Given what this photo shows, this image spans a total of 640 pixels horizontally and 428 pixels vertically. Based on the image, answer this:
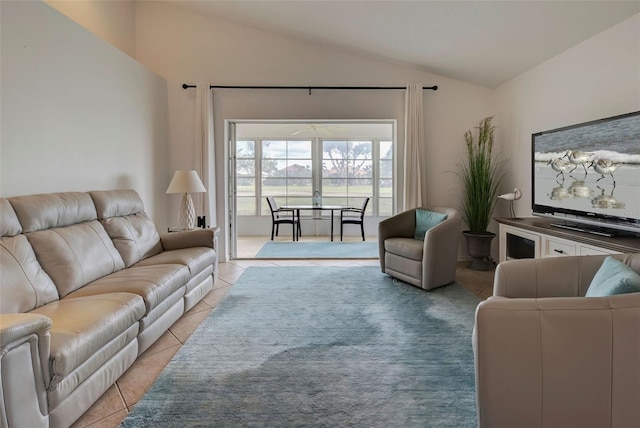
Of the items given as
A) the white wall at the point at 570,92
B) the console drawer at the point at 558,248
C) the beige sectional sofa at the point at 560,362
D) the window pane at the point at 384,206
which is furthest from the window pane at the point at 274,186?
the beige sectional sofa at the point at 560,362

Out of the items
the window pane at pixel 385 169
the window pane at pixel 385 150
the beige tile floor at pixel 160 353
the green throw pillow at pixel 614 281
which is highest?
the window pane at pixel 385 150

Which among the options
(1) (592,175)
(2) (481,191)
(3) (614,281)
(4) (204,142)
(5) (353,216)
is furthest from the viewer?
(5) (353,216)

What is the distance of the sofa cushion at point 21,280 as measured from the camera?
1.86 m

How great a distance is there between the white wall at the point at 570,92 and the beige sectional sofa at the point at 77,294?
361 cm

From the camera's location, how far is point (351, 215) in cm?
771

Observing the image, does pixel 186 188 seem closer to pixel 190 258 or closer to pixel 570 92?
pixel 190 258

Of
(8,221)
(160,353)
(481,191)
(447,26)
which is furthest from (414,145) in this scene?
(8,221)

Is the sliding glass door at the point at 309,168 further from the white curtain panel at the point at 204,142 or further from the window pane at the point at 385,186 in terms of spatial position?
the white curtain panel at the point at 204,142

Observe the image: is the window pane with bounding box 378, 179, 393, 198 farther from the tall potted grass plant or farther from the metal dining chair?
the tall potted grass plant

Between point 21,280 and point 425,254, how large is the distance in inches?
123

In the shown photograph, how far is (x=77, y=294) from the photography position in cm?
221

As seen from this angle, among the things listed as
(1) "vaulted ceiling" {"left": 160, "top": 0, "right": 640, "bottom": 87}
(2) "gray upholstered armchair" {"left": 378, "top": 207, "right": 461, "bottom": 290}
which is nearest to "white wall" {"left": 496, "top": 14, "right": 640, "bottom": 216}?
(1) "vaulted ceiling" {"left": 160, "top": 0, "right": 640, "bottom": 87}

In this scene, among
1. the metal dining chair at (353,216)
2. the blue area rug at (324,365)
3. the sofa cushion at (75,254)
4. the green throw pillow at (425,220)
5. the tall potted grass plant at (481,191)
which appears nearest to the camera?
the blue area rug at (324,365)

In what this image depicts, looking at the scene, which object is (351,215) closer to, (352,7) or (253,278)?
(253,278)
